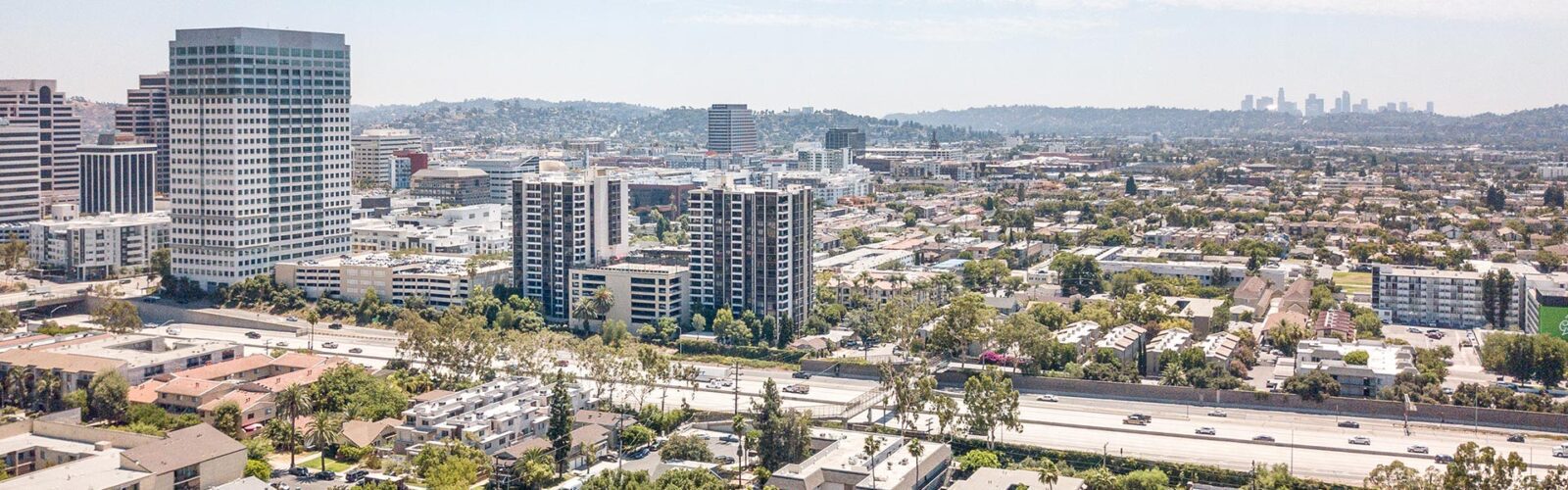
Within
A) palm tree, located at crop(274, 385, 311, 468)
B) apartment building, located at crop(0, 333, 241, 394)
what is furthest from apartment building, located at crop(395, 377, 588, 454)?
apartment building, located at crop(0, 333, 241, 394)

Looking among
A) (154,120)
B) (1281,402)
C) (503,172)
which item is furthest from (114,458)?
(503,172)

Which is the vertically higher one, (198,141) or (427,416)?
(198,141)

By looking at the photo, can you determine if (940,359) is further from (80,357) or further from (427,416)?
(80,357)

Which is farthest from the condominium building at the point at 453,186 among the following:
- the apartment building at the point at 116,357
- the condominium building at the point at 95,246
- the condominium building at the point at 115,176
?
A: the apartment building at the point at 116,357

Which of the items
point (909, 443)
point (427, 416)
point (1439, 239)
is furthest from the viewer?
point (1439, 239)

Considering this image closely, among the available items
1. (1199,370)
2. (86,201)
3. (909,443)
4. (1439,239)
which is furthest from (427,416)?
(1439,239)

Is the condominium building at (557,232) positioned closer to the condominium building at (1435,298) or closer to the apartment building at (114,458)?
the apartment building at (114,458)
